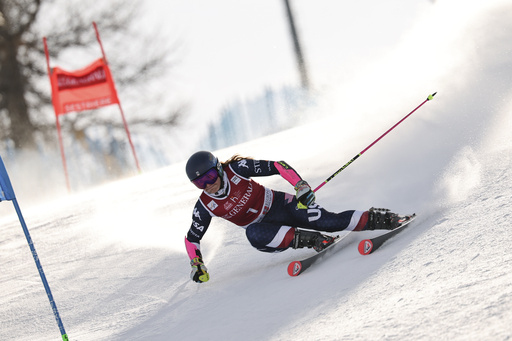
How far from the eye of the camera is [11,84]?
1712 cm

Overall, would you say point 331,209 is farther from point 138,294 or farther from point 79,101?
point 79,101

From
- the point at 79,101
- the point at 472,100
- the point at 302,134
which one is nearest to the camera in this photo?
the point at 472,100

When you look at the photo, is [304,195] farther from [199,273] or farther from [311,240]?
[199,273]

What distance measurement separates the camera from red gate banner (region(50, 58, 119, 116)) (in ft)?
40.5

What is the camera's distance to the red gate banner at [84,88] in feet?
40.5

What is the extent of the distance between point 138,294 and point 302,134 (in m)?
6.13

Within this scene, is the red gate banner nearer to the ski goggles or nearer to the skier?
the skier

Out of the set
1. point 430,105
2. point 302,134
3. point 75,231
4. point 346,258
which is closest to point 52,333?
point 346,258

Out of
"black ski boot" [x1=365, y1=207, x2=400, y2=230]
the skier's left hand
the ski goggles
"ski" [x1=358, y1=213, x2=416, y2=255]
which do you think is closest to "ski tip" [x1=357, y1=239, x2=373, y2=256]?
"ski" [x1=358, y1=213, x2=416, y2=255]

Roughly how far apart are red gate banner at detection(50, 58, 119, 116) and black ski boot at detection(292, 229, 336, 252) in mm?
9733

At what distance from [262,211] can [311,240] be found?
475 millimetres

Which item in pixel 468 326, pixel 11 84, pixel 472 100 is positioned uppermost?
pixel 11 84

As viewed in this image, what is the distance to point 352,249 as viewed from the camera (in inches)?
138

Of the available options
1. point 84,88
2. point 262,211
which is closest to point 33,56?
point 84,88
